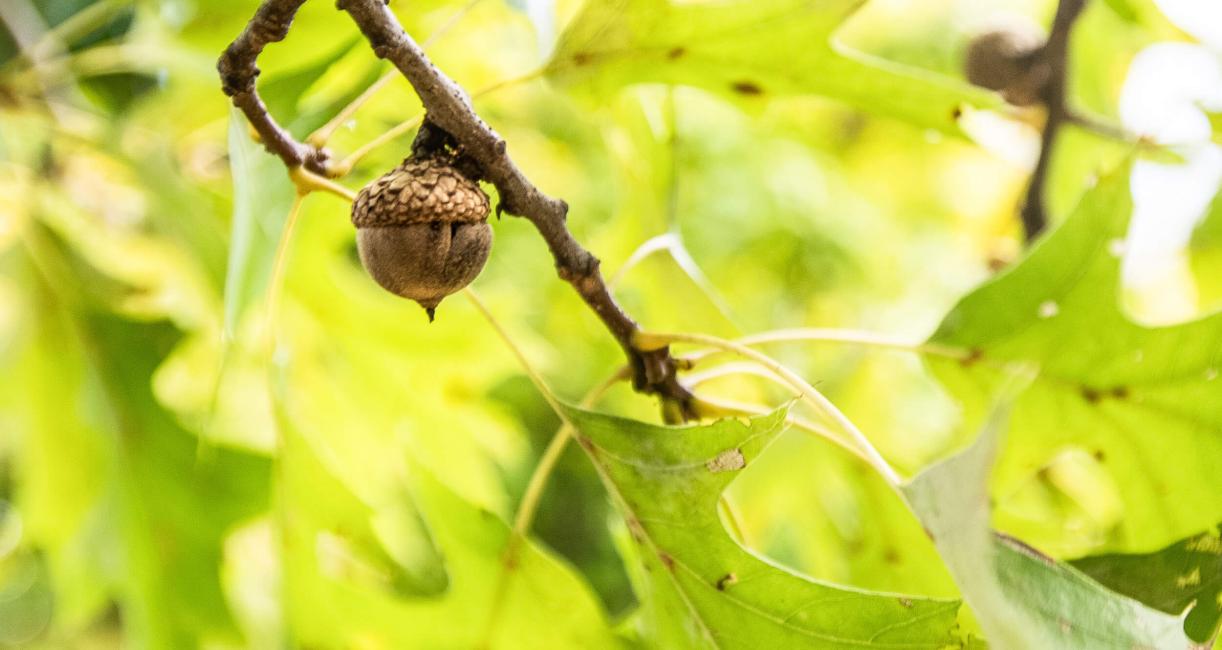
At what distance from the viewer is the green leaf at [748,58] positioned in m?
0.70

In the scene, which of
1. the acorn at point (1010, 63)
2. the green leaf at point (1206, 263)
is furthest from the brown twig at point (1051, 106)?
the green leaf at point (1206, 263)

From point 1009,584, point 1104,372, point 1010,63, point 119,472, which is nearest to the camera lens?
point 1009,584

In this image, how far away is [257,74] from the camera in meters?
0.51

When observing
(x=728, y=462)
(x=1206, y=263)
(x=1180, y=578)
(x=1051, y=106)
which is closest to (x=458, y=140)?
(x=728, y=462)

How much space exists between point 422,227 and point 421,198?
0.05 feet

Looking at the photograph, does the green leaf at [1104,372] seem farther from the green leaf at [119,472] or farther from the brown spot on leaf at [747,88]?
the green leaf at [119,472]

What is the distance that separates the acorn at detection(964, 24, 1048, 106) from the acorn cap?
0.74 m

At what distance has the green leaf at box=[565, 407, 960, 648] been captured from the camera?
52cm

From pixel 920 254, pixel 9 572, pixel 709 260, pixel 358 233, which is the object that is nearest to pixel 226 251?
pixel 358 233

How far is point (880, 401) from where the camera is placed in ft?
4.76

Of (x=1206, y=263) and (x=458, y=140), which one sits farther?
(x=1206, y=263)

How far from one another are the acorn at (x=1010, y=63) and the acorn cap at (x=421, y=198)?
0.74 meters

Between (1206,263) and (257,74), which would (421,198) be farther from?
(1206,263)

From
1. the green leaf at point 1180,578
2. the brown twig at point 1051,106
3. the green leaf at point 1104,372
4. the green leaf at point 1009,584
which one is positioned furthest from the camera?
the brown twig at point 1051,106
